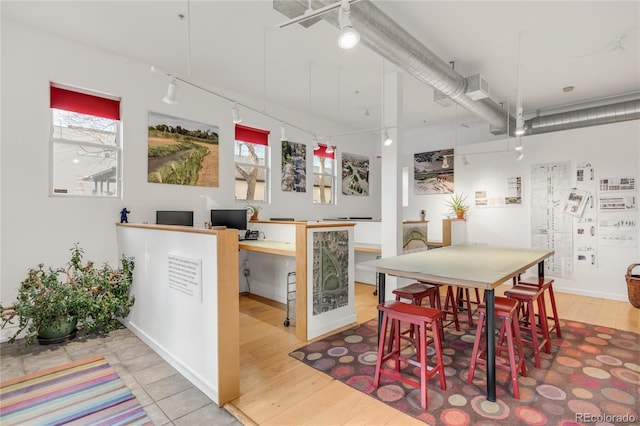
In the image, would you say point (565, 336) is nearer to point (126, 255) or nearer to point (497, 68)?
point (497, 68)

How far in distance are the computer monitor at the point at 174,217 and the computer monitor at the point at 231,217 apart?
0.40 meters

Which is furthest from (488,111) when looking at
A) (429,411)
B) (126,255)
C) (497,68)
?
(126,255)

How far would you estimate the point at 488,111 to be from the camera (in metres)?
5.15

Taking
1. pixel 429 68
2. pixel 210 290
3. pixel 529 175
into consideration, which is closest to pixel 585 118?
pixel 529 175

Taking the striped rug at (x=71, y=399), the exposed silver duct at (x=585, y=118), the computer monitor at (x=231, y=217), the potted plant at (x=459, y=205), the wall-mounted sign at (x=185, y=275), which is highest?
the exposed silver duct at (x=585, y=118)

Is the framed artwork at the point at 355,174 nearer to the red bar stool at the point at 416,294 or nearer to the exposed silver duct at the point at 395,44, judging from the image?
the exposed silver duct at the point at 395,44

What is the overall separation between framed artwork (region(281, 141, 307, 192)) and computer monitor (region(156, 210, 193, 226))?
6.48 ft

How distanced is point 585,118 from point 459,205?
2454 millimetres

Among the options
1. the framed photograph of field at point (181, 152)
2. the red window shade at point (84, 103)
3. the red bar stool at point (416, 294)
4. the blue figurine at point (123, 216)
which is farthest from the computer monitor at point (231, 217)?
the red bar stool at point (416, 294)

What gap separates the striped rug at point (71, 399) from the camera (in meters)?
2.10

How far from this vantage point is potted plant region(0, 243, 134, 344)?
317 cm

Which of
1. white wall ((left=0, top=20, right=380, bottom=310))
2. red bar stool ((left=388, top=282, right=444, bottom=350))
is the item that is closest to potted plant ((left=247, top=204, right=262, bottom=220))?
white wall ((left=0, top=20, right=380, bottom=310))

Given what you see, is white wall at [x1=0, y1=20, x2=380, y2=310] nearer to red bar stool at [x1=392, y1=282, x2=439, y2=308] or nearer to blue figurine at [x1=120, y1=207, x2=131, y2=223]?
blue figurine at [x1=120, y1=207, x2=131, y2=223]

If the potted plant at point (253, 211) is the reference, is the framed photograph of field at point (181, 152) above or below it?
above
